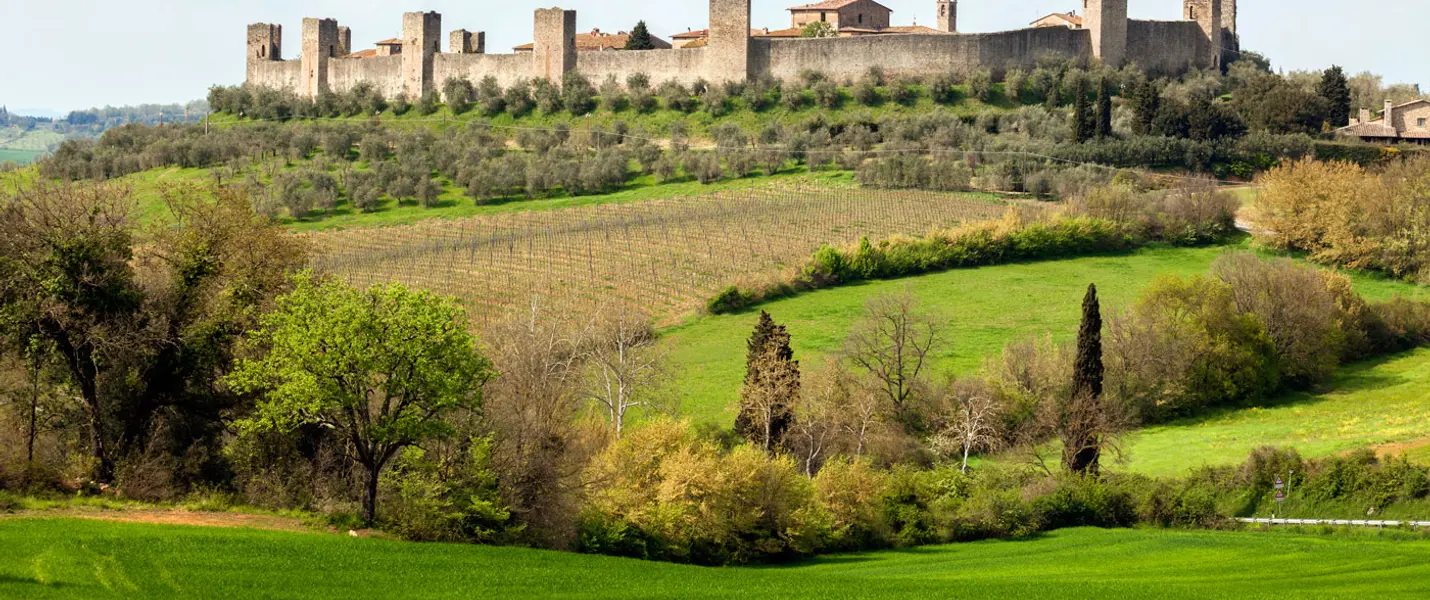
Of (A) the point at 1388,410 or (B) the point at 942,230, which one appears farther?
(B) the point at 942,230

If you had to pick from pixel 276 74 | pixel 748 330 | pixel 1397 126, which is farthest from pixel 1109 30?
pixel 276 74

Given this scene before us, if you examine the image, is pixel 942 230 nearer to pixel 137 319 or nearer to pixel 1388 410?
pixel 1388 410

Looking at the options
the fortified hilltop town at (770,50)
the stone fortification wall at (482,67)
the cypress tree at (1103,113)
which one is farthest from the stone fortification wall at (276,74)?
the cypress tree at (1103,113)

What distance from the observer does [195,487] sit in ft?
69.2

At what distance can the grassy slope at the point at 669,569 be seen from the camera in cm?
1597

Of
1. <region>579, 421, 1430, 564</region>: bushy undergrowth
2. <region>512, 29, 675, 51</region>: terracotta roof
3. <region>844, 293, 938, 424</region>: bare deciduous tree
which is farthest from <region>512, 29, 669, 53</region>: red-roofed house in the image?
<region>579, 421, 1430, 564</region>: bushy undergrowth

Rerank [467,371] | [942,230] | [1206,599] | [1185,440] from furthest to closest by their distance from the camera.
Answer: [942,230] < [1185,440] < [467,371] < [1206,599]

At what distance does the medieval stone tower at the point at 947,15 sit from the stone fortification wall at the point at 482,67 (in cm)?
1699

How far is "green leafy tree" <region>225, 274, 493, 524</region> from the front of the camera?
20.0 m

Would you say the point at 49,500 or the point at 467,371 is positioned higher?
the point at 467,371

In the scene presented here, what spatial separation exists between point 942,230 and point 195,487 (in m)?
28.6

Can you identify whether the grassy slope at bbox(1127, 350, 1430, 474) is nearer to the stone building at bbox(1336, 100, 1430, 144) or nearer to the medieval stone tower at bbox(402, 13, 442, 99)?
the stone building at bbox(1336, 100, 1430, 144)

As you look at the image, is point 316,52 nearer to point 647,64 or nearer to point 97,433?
point 647,64

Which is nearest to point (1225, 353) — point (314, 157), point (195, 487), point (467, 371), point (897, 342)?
point (897, 342)
